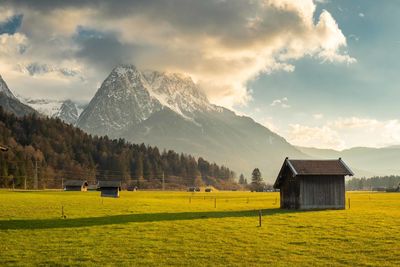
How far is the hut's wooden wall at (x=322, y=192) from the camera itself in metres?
62.5

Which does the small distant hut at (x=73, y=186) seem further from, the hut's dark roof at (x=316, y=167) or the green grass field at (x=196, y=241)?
the green grass field at (x=196, y=241)

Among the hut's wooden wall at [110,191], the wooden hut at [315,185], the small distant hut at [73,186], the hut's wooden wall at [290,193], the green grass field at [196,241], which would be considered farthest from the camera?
the small distant hut at [73,186]

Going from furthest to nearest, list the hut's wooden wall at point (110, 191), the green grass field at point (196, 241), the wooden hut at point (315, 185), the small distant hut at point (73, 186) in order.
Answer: the small distant hut at point (73, 186) < the hut's wooden wall at point (110, 191) < the wooden hut at point (315, 185) < the green grass field at point (196, 241)

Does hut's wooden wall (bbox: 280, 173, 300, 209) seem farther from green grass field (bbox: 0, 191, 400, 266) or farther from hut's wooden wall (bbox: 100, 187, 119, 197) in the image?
hut's wooden wall (bbox: 100, 187, 119, 197)

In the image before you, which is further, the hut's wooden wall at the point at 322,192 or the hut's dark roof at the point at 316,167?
the hut's dark roof at the point at 316,167

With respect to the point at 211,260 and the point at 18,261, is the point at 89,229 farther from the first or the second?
the point at 211,260

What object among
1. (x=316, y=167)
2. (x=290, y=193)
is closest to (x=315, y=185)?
(x=316, y=167)

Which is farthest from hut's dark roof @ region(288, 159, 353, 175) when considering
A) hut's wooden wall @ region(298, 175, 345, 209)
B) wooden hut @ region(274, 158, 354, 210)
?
hut's wooden wall @ region(298, 175, 345, 209)

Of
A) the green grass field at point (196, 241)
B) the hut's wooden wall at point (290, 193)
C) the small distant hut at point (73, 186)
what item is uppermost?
the hut's wooden wall at point (290, 193)

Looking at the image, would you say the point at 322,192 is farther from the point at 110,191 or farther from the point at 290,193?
the point at 110,191

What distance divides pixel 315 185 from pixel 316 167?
2.67 metres

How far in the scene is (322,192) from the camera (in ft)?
208

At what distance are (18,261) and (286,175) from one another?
156 feet

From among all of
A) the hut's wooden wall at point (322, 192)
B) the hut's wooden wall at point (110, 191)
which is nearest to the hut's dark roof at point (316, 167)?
the hut's wooden wall at point (322, 192)
